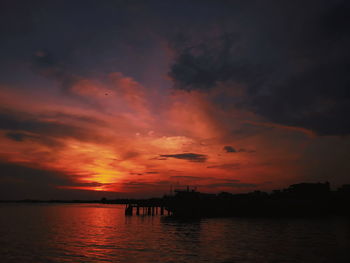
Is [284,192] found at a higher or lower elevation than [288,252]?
higher

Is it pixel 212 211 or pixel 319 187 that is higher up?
pixel 319 187

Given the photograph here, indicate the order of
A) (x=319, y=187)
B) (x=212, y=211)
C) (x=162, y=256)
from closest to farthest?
1. (x=162, y=256)
2. (x=212, y=211)
3. (x=319, y=187)

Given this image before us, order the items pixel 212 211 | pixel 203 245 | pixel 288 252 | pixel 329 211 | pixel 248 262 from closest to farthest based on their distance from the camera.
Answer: pixel 248 262, pixel 288 252, pixel 203 245, pixel 212 211, pixel 329 211

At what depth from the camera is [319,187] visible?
134 meters

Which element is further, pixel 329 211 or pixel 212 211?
pixel 329 211

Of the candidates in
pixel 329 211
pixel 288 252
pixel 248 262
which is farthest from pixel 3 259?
pixel 329 211

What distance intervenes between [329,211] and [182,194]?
67.1 metres

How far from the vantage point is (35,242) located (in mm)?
37406

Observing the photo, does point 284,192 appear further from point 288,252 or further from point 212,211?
point 288,252

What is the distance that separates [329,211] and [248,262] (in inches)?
4375

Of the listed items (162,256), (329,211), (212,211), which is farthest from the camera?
(329,211)

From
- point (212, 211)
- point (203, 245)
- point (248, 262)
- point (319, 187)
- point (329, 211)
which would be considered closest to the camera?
point (248, 262)

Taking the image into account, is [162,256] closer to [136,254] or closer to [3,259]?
[136,254]

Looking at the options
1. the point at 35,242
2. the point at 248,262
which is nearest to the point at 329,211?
the point at 248,262
